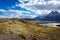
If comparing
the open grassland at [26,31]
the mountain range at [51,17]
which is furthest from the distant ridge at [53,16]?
the open grassland at [26,31]

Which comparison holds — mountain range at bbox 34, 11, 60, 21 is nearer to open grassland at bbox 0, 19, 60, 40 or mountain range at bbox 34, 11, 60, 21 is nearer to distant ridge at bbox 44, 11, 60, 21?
distant ridge at bbox 44, 11, 60, 21

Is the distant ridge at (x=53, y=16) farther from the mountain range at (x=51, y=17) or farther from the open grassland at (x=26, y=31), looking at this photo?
the open grassland at (x=26, y=31)

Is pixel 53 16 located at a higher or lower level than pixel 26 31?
higher

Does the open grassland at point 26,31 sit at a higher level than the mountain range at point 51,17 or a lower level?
lower

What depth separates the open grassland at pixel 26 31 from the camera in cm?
627

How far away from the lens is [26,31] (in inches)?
252

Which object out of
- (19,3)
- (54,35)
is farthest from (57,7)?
(19,3)

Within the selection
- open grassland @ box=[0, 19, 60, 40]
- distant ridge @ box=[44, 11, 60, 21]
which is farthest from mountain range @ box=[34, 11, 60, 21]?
open grassland @ box=[0, 19, 60, 40]

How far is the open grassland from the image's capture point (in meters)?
6.27

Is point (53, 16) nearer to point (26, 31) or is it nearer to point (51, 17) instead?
point (51, 17)

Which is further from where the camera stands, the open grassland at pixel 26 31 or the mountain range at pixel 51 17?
the mountain range at pixel 51 17

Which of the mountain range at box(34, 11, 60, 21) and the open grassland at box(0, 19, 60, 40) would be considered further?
the mountain range at box(34, 11, 60, 21)

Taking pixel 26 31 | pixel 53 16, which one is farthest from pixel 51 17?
pixel 26 31

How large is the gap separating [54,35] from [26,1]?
6.08 ft
